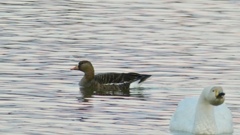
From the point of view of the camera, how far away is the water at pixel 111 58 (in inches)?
664

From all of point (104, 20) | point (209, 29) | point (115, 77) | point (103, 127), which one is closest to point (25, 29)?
point (104, 20)

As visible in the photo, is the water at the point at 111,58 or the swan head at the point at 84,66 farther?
the swan head at the point at 84,66

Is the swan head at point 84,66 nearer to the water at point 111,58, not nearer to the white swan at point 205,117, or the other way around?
the water at point 111,58

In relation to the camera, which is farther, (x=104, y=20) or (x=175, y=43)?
(x=104, y=20)

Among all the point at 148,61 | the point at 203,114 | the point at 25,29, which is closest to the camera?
the point at 203,114

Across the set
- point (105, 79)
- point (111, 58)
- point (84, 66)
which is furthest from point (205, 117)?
point (111, 58)

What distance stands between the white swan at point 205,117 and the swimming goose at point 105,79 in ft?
15.5

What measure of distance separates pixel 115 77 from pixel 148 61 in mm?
2163

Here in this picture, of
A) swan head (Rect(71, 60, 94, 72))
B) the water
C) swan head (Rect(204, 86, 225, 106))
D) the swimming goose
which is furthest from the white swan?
swan head (Rect(71, 60, 94, 72))

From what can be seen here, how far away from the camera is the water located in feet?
55.4

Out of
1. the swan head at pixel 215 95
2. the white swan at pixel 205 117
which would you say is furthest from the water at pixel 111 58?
the swan head at pixel 215 95

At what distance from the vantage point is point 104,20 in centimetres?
3027

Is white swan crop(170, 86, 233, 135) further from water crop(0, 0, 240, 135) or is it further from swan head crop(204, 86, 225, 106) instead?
water crop(0, 0, 240, 135)

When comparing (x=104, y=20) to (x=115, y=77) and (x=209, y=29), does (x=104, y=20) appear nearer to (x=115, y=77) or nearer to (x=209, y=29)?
(x=209, y=29)
